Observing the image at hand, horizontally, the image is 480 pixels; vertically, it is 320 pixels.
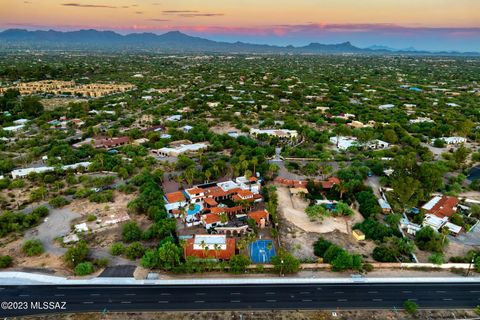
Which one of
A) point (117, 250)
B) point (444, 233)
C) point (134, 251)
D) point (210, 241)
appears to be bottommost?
point (117, 250)

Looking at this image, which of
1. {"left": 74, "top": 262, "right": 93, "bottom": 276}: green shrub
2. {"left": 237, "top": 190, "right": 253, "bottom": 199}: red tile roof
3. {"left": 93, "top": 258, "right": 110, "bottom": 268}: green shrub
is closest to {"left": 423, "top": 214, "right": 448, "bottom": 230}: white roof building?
{"left": 237, "top": 190, "right": 253, "bottom": 199}: red tile roof

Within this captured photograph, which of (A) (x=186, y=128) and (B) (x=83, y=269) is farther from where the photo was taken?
(A) (x=186, y=128)

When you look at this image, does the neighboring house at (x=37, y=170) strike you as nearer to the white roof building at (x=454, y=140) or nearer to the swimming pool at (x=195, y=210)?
the swimming pool at (x=195, y=210)

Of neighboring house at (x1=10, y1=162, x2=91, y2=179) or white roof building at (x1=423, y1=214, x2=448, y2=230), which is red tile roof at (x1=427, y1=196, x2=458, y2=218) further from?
neighboring house at (x1=10, y1=162, x2=91, y2=179)

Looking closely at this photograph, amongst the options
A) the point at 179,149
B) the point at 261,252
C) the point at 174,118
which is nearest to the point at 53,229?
the point at 261,252

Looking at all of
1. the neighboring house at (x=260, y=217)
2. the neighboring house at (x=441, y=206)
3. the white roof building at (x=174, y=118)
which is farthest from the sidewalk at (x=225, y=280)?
the white roof building at (x=174, y=118)

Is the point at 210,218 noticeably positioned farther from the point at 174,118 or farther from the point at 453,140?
the point at 453,140
